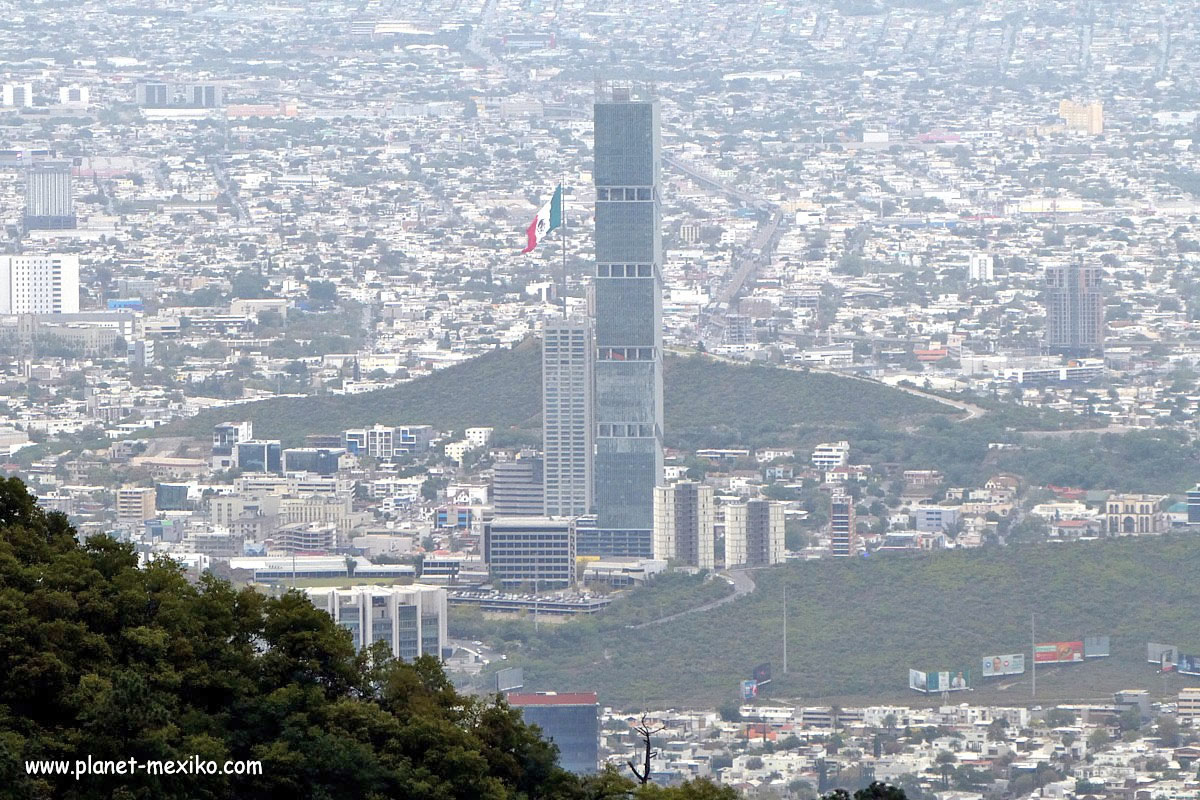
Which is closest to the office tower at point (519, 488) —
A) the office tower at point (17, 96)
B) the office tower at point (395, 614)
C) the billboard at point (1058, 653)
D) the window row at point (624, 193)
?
the window row at point (624, 193)

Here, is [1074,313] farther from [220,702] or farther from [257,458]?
[220,702]

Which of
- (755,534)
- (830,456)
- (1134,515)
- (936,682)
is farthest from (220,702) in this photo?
(830,456)

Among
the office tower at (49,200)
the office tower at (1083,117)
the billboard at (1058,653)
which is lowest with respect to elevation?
the billboard at (1058,653)

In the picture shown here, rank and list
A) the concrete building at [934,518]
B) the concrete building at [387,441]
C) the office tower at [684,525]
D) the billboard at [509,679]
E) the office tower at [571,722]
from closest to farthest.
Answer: the office tower at [571,722] → the billboard at [509,679] → the office tower at [684,525] → the concrete building at [934,518] → the concrete building at [387,441]

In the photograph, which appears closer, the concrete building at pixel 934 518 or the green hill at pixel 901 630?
the green hill at pixel 901 630

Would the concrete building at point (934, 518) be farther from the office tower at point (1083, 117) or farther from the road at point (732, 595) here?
the office tower at point (1083, 117)

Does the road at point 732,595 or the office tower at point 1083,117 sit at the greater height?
the office tower at point 1083,117

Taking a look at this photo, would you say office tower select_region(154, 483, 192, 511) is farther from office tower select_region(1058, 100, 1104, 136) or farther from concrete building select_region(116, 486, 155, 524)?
office tower select_region(1058, 100, 1104, 136)
